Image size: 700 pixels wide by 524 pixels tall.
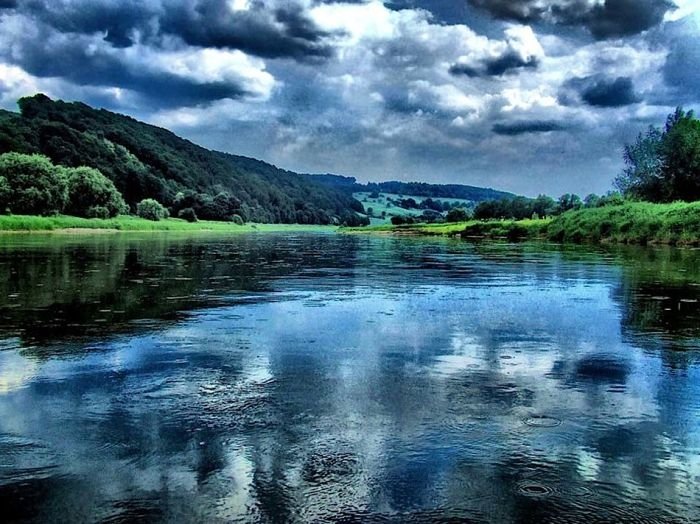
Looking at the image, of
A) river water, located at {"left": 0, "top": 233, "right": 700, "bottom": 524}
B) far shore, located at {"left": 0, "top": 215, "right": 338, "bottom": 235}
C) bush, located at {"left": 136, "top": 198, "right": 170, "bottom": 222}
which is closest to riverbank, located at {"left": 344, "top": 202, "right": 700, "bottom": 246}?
river water, located at {"left": 0, "top": 233, "right": 700, "bottom": 524}

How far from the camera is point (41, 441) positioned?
602 cm

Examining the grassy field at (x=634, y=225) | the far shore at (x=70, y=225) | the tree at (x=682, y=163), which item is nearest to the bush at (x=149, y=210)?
the far shore at (x=70, y=225)

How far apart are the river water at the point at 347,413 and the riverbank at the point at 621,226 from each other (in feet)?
136

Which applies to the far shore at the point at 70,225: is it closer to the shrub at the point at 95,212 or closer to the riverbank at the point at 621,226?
the shrub at the point at 95,212

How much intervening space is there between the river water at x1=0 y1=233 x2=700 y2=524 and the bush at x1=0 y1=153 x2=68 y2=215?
271ft

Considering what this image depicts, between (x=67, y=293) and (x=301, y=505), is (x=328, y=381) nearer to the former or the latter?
(x=301, y=505)

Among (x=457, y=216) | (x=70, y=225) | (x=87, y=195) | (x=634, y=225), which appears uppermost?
(x=87, y=195)

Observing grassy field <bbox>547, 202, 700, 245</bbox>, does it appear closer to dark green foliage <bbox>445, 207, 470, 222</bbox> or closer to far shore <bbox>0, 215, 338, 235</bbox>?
dark green foliage <bbox>445, 207, 470, 222</bbox>

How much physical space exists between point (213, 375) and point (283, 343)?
2569 millimetres

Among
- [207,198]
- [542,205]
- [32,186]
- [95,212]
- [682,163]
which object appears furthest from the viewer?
[207,198]

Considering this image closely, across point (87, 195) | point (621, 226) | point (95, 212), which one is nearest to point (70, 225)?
point (95, 212)

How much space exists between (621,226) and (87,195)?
84.7m

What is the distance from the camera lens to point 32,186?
89.4 m

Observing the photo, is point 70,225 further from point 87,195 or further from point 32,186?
point 87,195
